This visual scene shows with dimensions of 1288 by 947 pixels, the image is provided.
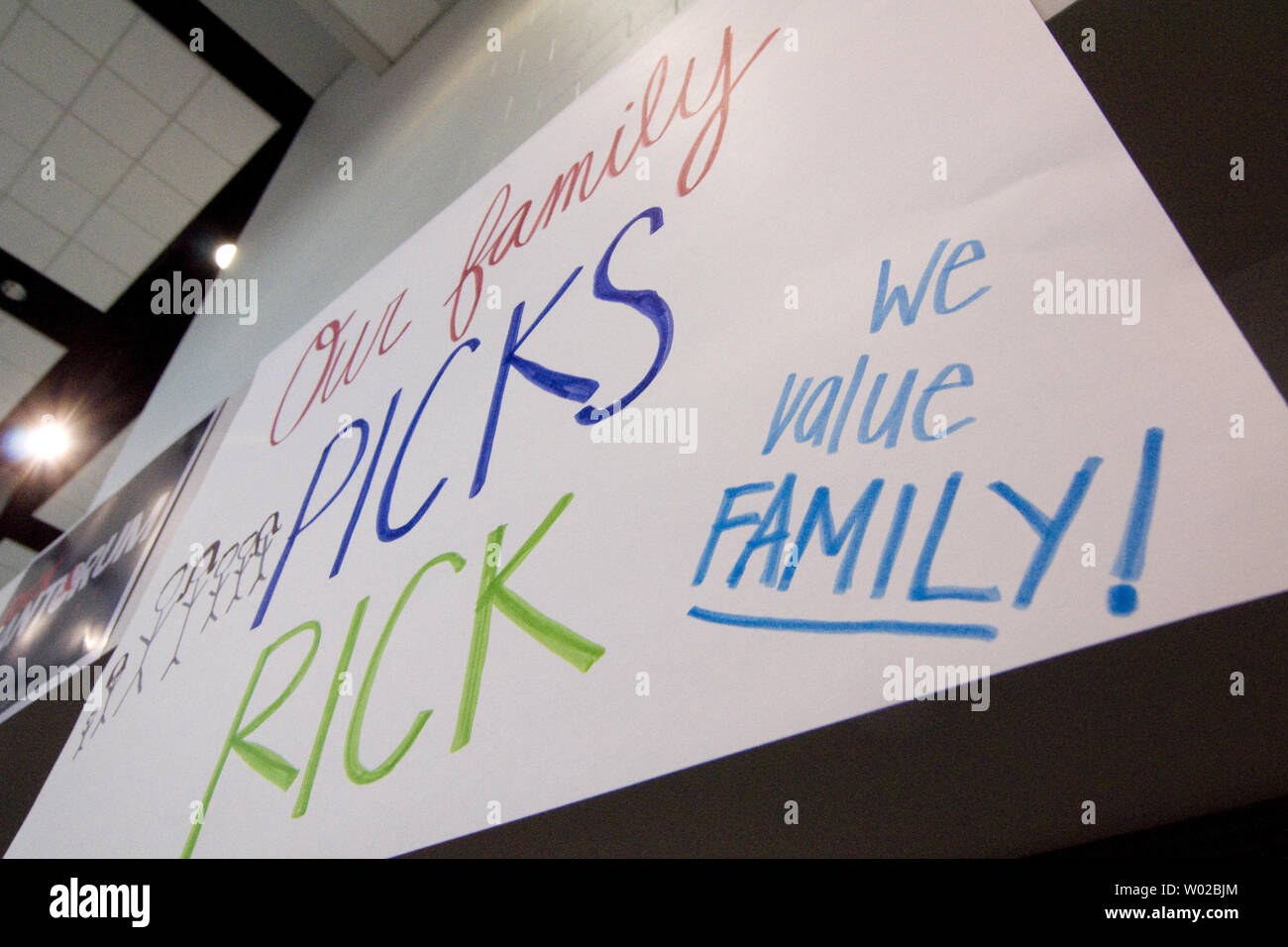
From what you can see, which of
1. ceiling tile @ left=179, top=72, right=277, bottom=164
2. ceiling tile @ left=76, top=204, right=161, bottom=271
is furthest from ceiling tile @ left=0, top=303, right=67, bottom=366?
ceiling tile @ left=179, top=72, right=277, bottom=164

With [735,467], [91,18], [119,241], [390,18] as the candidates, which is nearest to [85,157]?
[119,241]

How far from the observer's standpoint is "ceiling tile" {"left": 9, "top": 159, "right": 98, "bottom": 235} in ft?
7.65

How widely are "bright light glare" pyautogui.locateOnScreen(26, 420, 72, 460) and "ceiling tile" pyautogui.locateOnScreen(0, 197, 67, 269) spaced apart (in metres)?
0.66

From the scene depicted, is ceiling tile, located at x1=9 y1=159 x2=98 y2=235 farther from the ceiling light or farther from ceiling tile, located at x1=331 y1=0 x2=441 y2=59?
ceiling tile, located at x1=331 y1=0 x2=441 y2=59

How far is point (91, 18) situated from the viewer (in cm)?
210

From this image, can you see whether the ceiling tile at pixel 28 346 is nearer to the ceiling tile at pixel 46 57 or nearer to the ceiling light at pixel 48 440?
the ceiling light at pixel 48 440

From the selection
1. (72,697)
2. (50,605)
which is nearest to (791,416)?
(72,697)

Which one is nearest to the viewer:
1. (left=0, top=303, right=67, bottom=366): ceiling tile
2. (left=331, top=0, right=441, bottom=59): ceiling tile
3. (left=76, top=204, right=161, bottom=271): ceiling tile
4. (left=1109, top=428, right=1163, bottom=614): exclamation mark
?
(left=1109, top=428, right=1163, bottom=614): exclamation mark

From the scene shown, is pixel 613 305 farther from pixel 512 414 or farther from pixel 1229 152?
pixel 1229 152

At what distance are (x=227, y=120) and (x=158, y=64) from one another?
0.66 ft

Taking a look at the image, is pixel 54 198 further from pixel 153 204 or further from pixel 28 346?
pixel 28 346

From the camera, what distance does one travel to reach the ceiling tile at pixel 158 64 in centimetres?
216

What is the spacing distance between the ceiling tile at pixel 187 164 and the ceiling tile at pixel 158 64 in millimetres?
77
